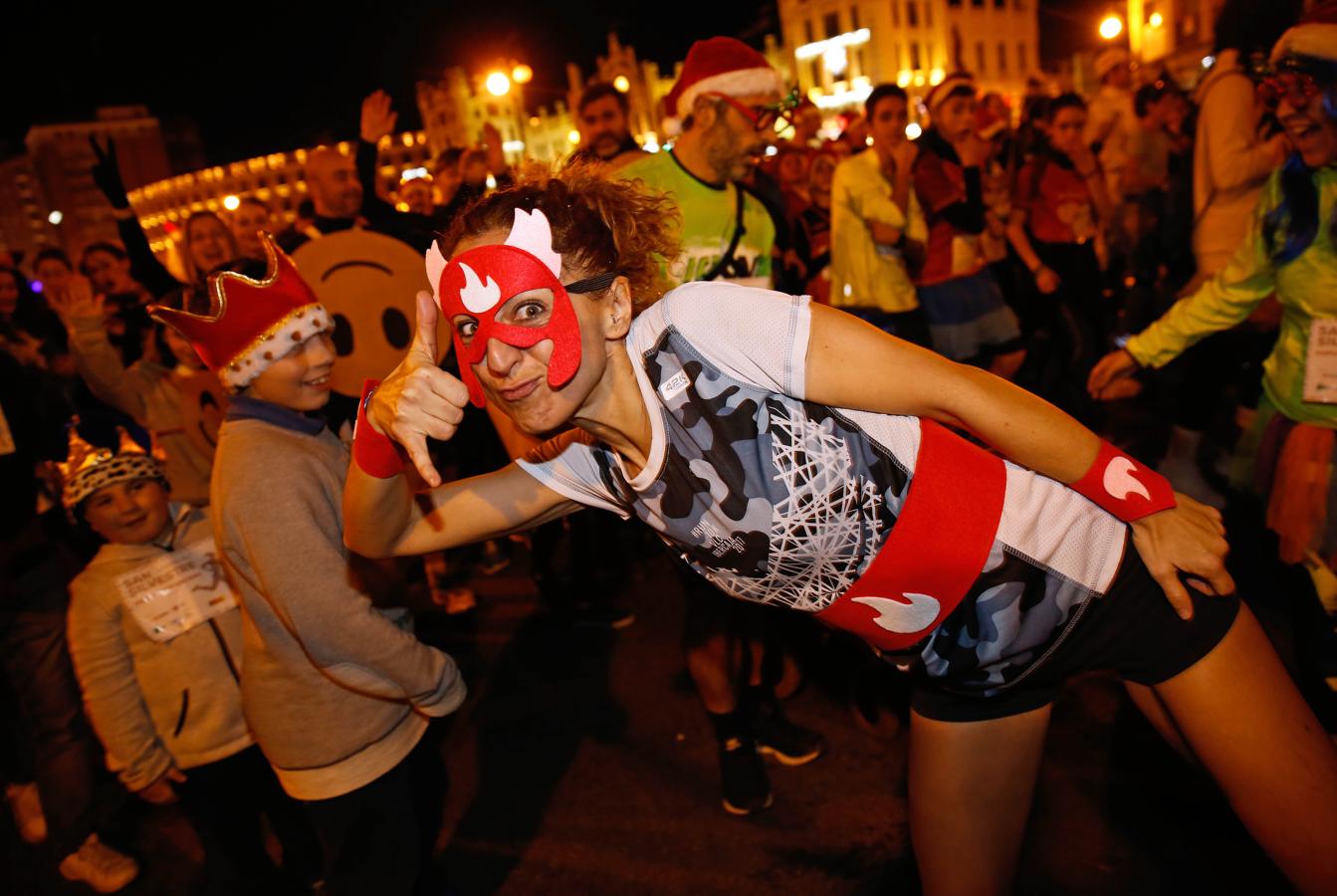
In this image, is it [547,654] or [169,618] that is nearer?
[169,618]

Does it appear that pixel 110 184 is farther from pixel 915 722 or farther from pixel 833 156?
pixel 833 156

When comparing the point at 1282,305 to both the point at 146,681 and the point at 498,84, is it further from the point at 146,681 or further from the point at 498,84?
the point at 498,84

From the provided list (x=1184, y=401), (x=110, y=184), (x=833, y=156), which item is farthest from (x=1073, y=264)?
(x=110, y=184)

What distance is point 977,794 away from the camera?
1.88 m

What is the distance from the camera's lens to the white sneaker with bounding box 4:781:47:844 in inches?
149

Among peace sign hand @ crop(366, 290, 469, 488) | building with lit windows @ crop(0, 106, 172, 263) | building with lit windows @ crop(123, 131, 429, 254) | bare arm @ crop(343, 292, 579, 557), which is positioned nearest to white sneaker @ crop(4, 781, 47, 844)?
bare arm @ crop(343, 292, 579, 557)

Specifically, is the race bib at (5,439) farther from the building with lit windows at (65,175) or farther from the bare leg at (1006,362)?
the building with lit windows at (65,175)

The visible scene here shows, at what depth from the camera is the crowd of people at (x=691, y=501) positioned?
157cm

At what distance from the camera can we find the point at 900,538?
162 centimetres

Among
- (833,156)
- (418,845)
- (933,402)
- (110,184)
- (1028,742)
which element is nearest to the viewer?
(933,402)

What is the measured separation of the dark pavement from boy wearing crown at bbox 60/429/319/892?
36.6 inches

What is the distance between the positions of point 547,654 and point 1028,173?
16.8ft

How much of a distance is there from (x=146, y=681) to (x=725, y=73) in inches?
130

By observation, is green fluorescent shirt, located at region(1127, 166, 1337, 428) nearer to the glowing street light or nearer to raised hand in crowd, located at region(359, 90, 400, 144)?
raised hand in crowd, located at region(359, 90, 400, 144)
